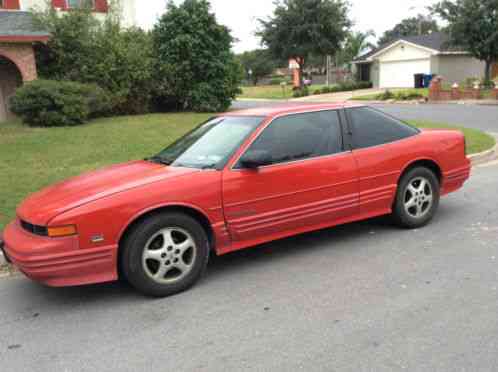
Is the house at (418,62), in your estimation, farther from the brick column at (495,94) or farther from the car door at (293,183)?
the car door at (293,183)

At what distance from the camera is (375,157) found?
5.25 meters

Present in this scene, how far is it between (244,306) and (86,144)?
8940 millimetres

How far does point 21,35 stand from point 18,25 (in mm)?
1375

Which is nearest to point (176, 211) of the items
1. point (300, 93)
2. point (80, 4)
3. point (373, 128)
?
point (373, 128)

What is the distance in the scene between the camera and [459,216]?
6.03 meters

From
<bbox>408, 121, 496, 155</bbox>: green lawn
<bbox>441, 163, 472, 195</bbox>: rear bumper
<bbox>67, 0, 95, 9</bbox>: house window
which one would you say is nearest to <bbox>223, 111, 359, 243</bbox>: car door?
<bbox>441, 163, 472, 195</bbox>: rear bumper

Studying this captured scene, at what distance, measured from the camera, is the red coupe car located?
3908 millimetres

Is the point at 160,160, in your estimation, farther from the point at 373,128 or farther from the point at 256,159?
the point at 373,128

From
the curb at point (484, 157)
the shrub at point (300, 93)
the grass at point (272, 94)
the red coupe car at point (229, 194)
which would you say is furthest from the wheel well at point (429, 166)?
the shrub at point (300, 93)

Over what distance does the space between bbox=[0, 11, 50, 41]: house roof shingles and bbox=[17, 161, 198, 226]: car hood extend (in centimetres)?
1221

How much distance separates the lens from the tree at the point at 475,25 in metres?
27.8

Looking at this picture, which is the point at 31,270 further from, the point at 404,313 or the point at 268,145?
the point at 404,313

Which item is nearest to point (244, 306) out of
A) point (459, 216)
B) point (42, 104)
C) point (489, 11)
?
point (459, 216)

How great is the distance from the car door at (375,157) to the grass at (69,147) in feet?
14.3
